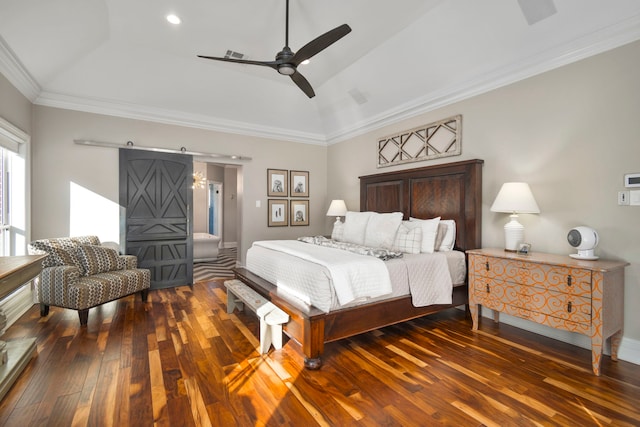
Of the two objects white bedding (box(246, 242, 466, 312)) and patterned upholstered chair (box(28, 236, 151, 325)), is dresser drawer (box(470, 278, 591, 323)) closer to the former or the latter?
white bedding (box(246, 242, 466, 312))

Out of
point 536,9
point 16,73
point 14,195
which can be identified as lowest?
point 14,195

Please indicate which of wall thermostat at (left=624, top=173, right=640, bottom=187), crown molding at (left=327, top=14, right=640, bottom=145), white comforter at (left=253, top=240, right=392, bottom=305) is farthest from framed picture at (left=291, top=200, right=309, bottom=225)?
wall thermostat at (left=624, top=173, right=640, bottom=187)

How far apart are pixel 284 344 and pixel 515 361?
6.42 ft

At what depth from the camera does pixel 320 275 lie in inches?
97.1

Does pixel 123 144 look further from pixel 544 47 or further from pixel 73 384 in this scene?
pixel 544 47

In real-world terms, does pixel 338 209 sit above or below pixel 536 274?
above

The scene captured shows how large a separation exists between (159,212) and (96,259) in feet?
3.88

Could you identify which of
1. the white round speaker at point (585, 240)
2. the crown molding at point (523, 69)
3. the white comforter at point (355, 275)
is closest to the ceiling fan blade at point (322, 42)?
the white comforter at point (355, 275)

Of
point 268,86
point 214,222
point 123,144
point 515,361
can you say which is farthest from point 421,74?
point 214,222

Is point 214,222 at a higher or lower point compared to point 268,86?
lower

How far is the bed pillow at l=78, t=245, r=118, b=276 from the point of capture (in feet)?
11.7

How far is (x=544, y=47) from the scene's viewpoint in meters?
2.89

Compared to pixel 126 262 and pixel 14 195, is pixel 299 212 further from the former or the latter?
pixel 14 195

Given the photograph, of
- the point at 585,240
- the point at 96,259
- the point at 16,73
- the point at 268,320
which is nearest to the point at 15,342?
the point at 96,259
